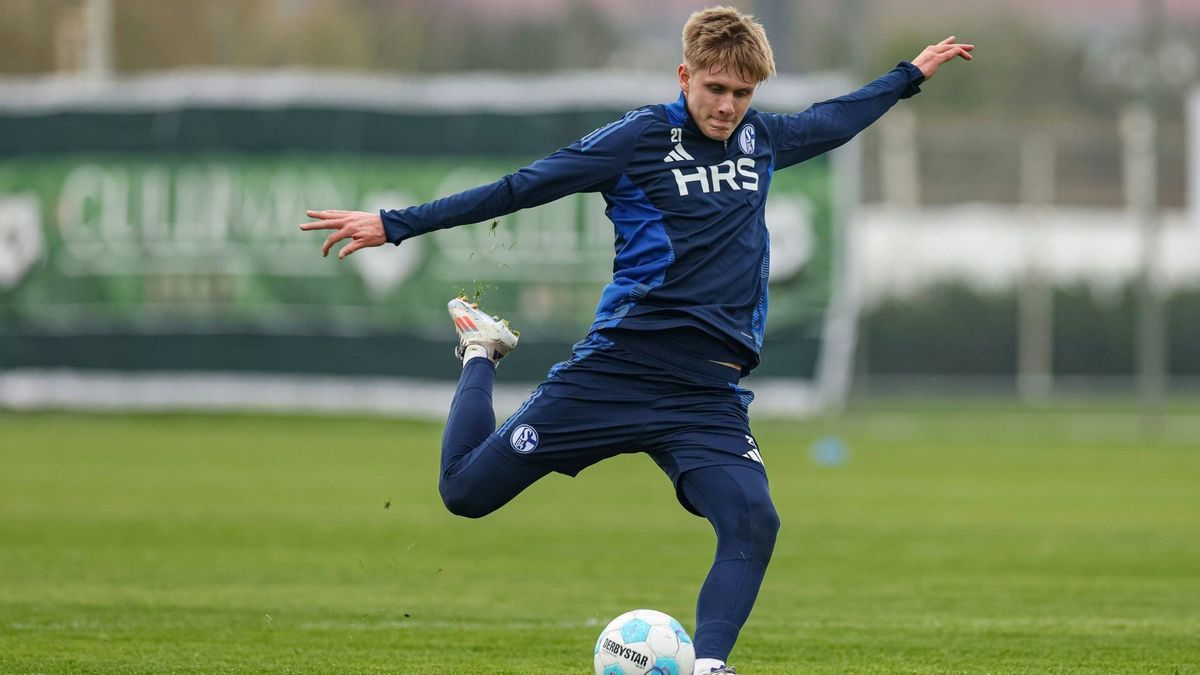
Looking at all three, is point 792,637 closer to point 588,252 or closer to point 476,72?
point 588,252

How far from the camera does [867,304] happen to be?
34.8 meters

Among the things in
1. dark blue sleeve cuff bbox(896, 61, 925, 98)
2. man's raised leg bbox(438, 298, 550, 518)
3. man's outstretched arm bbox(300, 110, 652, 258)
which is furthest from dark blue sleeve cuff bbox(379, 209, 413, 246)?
dark blue sleeve cuff bbox(896, 61, 925, 98)

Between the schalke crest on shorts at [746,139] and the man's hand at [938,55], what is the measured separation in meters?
0.88

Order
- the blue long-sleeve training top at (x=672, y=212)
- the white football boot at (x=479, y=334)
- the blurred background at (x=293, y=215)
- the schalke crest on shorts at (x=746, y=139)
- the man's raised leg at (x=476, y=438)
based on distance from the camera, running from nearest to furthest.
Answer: the blue long-sleeve training top at (x=672, y=212)
the schalke crest on shorts at (x=746, y=139)
the man's raised leg at (x=476, y=438)
the white football boot at (x=479, y=334)
the blurred background at (x=293, y=215)

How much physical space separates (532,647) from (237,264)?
17.7 m

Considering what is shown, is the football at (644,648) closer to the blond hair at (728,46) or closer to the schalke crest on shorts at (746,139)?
the schalke crest on shorts at (746,139)

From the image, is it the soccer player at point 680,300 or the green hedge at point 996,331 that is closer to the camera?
the soccer player at point 680,300

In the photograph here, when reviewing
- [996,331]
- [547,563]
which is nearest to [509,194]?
[547,563]

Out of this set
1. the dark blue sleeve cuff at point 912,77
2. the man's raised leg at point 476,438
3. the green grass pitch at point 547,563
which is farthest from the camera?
the green grass pitch at point 547,563

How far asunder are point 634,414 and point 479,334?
1.08 meters

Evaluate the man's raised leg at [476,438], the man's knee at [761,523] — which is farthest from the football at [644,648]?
the man's raised leg at [476,438]

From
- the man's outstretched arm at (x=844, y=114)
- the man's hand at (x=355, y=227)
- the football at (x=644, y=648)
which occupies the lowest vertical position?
the football at (x=644, y=648)

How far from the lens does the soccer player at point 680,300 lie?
6.36 meters

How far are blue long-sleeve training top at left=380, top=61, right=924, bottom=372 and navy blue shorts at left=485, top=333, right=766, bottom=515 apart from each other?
13cm
